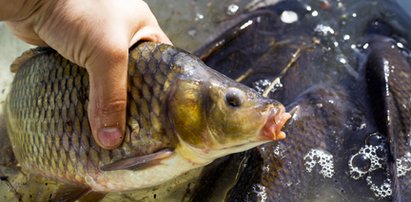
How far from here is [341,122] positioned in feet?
8.85

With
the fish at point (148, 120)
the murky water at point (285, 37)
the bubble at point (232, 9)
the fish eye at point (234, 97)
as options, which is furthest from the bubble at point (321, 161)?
the bubble at point (232, 9)

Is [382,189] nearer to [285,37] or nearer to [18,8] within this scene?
[285,37]

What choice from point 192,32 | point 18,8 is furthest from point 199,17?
point 18,8

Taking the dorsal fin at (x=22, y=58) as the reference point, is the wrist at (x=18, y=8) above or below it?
above

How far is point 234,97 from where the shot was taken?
1778mm

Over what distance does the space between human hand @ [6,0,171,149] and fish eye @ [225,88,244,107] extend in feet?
1.29

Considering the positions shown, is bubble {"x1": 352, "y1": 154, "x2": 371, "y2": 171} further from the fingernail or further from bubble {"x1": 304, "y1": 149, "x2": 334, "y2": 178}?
the fingernail

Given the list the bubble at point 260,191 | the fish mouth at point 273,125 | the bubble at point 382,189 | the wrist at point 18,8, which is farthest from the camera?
the bubble at point 382,189

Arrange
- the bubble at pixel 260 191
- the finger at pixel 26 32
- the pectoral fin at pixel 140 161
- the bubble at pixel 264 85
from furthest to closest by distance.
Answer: the bubble at pixel 264 85 → the bubble at pixel 260 191 → the finger at pixel 26 32 → the pectoral fin at pixel 140 161

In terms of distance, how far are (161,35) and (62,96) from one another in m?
0.47

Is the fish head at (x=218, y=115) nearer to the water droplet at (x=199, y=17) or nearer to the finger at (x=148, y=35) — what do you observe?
the finger at (x=148, y=35)

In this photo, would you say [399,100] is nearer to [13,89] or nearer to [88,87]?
[88,87]

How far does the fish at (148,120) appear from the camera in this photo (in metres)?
1.78

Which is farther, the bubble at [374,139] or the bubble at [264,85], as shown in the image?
the bubble at [264,85]
